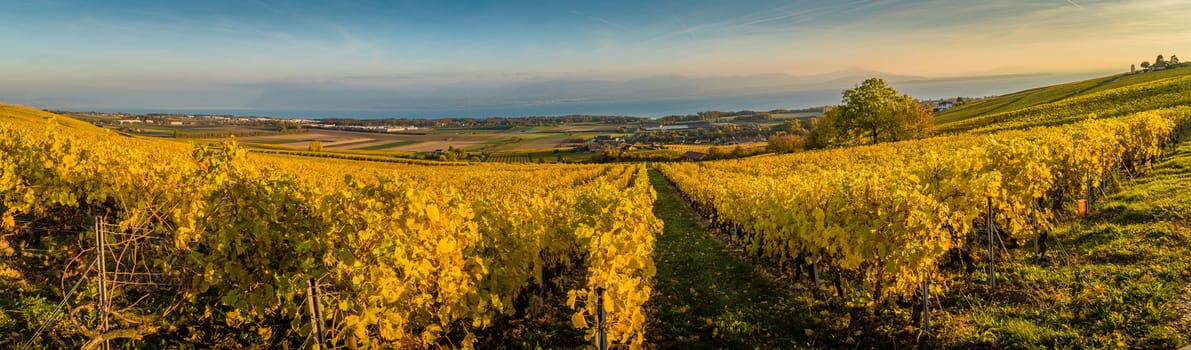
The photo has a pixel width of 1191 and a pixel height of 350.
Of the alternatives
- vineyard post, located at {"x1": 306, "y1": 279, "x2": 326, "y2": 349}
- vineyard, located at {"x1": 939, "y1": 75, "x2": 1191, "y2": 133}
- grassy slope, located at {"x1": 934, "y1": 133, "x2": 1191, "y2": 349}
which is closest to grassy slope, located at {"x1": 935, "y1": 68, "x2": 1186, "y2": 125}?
vineyard, located at {"x1": 939, "y1": 75, "x2": 1191, "y2": 133}

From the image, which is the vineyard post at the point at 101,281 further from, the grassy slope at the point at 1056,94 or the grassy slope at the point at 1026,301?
the grassy slope at the point at 1056,94

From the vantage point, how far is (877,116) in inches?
1865

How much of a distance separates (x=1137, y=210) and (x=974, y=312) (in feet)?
25.3

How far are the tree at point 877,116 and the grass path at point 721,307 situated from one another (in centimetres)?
4209

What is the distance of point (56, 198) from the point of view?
8.98 meters

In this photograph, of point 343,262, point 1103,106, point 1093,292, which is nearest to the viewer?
point 343,262

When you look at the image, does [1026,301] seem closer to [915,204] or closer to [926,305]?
[926,305]

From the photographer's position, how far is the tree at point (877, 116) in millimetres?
47125

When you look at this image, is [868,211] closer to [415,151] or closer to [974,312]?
[974,312]

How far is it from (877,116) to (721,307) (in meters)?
47.3

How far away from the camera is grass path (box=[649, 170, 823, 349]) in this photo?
24.7 ft

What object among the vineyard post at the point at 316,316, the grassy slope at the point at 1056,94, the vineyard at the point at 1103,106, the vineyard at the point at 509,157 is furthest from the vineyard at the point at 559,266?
the grassy slope at the point at 1056,94

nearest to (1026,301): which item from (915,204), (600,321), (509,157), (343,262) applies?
(915,204)


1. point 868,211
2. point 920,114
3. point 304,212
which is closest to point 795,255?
point 868,211
